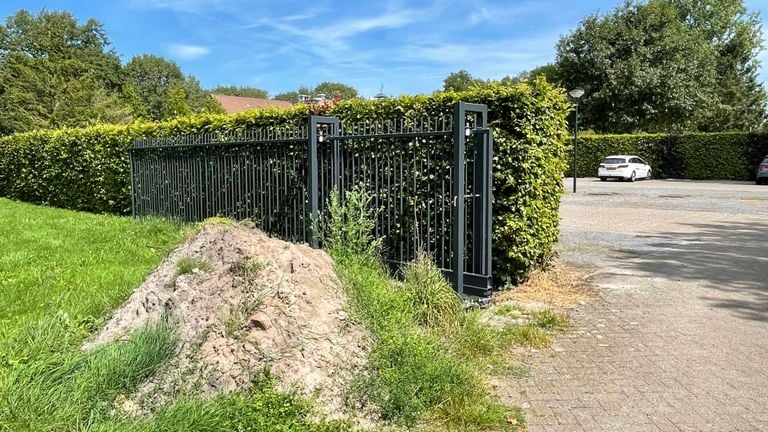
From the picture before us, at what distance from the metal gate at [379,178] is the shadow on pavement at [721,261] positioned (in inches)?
104

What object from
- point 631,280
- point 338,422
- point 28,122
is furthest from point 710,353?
point 28,122

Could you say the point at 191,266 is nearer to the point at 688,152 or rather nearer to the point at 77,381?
the point at 77,381

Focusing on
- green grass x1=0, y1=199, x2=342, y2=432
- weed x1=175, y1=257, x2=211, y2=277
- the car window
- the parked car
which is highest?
the car window

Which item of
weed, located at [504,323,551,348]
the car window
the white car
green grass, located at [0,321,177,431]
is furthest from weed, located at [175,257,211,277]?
the car window

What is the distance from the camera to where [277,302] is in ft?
11.3

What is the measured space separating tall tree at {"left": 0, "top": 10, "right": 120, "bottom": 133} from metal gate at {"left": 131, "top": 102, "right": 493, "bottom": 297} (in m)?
20.8

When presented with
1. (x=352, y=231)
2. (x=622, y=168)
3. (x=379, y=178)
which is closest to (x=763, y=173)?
(x=622, y=168)

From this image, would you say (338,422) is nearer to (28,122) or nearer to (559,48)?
(28,122)

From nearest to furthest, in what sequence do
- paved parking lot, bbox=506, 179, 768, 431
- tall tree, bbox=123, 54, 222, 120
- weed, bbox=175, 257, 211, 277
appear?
paved parking lot, bbox=506, 179, 768, 431 < weed, bbox=175, 257, 211, 277 < tall tree, bbox=123, 54, 222, 120

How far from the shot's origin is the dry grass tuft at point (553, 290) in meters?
5.62

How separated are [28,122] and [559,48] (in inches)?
1294

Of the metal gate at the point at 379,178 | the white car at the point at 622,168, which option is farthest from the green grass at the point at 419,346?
the white car at the point at 622,168

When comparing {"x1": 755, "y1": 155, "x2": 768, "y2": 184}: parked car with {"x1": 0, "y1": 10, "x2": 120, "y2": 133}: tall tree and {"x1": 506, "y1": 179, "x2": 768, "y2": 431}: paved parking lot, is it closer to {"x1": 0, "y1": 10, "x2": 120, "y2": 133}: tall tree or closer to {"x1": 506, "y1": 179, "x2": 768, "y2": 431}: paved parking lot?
{"x1": 506, "y1": 179, "x2": 768, "y2": 431}: paved parking lot

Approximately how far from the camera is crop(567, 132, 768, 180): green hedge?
28922mm
